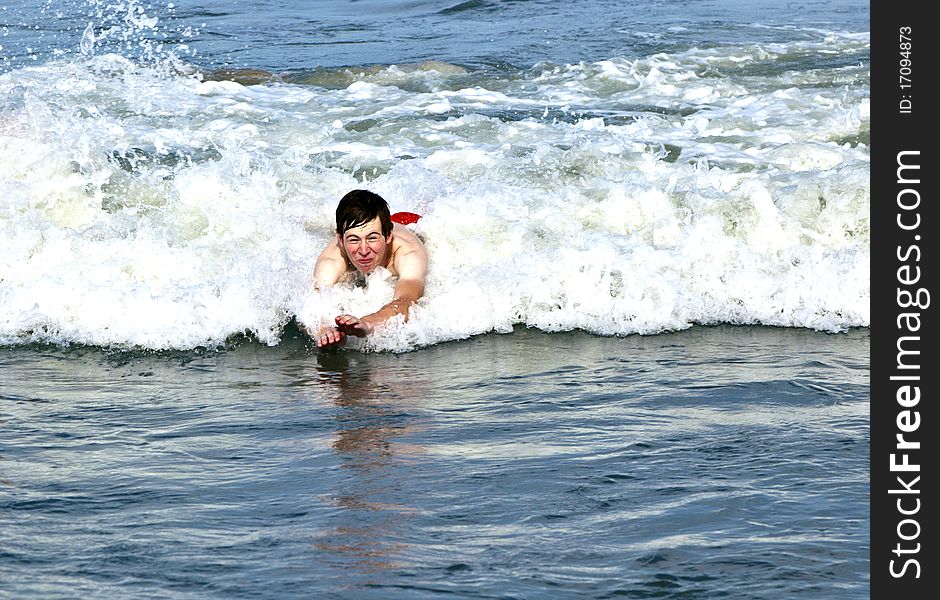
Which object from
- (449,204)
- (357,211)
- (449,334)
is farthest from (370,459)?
(449,204)

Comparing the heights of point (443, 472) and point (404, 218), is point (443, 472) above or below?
below

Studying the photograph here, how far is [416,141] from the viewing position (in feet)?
36.1

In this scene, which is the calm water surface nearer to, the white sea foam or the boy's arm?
the boy's arm

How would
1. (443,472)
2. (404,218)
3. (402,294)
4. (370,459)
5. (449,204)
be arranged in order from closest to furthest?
(443,472)
(370,459)
(402,294)
(404,218)
(449,204)

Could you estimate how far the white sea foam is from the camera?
7.19 metres

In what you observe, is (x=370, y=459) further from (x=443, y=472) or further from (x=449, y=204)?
(x=449, y=204)

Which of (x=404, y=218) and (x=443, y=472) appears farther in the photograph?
(x=404, y=218)

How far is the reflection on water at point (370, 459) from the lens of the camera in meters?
3.88

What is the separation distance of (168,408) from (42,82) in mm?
9094

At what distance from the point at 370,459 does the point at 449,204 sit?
12.5 feet

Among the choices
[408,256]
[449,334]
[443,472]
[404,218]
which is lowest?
[443,472]

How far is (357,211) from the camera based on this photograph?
23.7 feet

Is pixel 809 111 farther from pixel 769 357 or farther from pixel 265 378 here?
pixel 265 378

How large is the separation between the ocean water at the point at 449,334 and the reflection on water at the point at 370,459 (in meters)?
0.02
